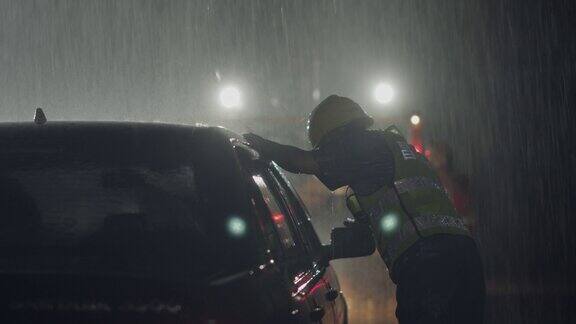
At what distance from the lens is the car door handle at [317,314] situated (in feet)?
11.3

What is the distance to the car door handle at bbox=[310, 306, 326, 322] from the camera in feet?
11.3

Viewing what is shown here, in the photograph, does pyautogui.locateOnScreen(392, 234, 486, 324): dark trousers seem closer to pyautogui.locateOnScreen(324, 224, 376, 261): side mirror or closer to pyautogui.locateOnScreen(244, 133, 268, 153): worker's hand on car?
pyautogui.locateOnScreen(324, 224, 376, 261): side mirror

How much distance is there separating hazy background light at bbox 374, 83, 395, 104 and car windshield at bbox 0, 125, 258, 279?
18.7 m

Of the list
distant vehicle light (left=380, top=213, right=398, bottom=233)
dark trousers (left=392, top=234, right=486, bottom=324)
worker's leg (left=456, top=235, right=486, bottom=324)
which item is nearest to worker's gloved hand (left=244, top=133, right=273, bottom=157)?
distant vehicle light (left=380, top=213, right=398, bottom=233)

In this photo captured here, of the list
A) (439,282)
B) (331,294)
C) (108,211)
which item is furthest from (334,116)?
(108,211)

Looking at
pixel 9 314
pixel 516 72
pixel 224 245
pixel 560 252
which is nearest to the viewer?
pixel 9 314

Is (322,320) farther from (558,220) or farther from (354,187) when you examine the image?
(558,220)

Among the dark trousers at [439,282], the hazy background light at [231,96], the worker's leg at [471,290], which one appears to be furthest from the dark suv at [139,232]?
the hazy background light at [231,96]

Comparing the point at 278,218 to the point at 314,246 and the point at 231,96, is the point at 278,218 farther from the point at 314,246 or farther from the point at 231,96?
the point at 231,96

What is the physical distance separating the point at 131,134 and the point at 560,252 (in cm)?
1595

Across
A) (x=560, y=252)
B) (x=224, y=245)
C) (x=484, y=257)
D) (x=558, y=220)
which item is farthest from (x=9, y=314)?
(x=558, y=220)

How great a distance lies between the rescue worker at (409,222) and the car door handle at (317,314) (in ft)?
3.26

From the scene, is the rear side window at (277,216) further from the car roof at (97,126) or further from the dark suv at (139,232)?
the car roof at (97,126)

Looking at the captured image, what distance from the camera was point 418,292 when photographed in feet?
15.1
